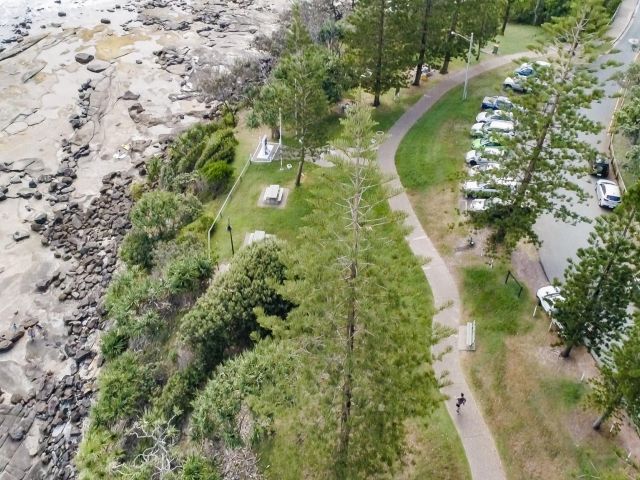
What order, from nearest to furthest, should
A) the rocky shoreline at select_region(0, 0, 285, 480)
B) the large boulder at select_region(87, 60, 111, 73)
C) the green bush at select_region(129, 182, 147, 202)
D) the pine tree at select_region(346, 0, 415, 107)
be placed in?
1. the rocky shoreline at select_region(0, 0, 285, 480)
2. the pine tree at select_region(346, 0, 415, 107)
3. the green bush at select_region(129, 182, 147, 202)
4. the large boulder at select_region(87, 60, 111, 73)

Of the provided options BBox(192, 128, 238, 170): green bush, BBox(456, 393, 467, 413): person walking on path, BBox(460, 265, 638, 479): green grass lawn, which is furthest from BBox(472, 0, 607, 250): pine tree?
BBox(192, 128, 238, 170): green bush

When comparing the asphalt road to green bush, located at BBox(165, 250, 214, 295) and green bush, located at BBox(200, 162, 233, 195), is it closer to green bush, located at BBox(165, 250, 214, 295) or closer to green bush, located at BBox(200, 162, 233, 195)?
green bush, located at BBox(165, 250, 214, 295)

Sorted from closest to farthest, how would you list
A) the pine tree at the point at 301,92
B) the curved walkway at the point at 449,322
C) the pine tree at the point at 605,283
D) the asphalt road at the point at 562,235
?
the pine tree at the point at 605,283, the curved walkway at the point at 449,322, the asphalt road at the point at 562,235, the pine tree at the point at 301,92

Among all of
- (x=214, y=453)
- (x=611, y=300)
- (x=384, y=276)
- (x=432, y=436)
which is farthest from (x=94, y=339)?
(x=611, y=300)

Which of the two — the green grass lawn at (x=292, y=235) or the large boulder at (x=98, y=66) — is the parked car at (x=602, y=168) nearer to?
the green grass lawn at (x=292, y=235)

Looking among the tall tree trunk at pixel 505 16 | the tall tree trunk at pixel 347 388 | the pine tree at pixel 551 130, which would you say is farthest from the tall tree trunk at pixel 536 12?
the tall tree trunk at pixel 347 388

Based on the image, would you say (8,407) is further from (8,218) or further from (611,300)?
(611,300)
